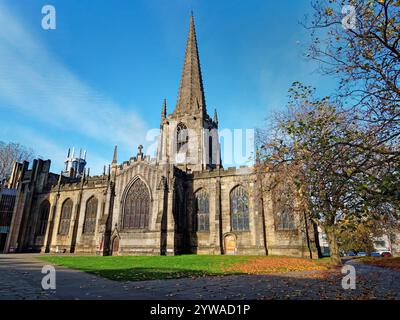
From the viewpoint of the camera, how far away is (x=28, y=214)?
3822 cm

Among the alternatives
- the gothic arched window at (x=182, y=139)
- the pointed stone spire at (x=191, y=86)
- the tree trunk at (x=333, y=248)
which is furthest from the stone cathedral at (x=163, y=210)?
the tree trunk at (x=333, y=248)

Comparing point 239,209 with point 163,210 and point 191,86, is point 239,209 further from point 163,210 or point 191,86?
point 191,86

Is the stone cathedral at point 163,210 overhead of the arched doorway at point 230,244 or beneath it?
overhead

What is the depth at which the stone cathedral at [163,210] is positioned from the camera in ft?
87.5

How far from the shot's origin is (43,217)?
38.5 m

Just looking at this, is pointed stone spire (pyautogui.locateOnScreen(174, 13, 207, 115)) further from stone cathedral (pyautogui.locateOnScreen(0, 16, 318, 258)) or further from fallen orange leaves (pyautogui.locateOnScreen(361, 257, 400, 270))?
fallen orange leaves (pyautogui.locateOnScreen(361, 257, 400, 270))

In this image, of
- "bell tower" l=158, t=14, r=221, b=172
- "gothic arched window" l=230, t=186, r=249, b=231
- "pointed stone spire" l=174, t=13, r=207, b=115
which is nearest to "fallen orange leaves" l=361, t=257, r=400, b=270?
"gothic arched window" l=230, t=186, r=249, b=231

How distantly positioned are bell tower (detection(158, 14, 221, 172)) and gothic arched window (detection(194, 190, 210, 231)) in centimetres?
719

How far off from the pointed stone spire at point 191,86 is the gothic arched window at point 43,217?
24903mm

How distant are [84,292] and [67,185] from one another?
35.0 m

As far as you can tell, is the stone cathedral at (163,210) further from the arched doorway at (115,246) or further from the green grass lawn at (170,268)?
the green grass lawn at (170,268)

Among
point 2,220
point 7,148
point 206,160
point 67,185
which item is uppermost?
point 7,148
